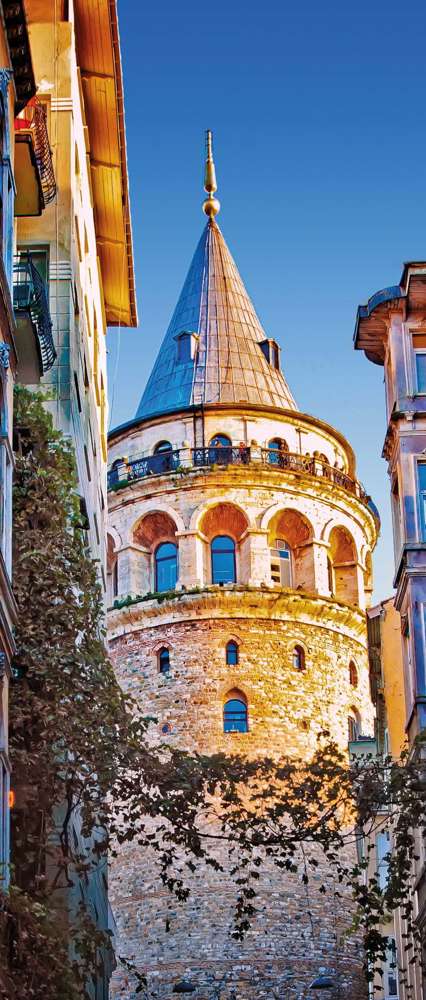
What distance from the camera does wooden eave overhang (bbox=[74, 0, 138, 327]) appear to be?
33.3 meters

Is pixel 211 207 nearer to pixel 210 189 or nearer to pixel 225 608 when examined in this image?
pixel 210 189

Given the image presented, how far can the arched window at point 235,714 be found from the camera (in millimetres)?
52906

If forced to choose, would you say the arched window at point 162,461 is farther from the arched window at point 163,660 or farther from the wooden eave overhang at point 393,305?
the wooden eave overhang at point 393,305

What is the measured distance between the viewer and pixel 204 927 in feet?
163

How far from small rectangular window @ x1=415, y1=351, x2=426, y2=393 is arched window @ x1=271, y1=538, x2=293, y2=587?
24722 mm

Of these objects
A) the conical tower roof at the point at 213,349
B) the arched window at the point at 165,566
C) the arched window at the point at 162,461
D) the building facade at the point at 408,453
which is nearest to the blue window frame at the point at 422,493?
the building facade at the point at 408,453

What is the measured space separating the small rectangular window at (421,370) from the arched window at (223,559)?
985 inches

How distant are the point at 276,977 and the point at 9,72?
3424 centimetres

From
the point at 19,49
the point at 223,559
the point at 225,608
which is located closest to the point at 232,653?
the point at 225,608

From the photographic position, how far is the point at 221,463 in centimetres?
5703

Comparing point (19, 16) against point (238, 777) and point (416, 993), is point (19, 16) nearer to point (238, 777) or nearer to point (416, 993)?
point (238, 777)

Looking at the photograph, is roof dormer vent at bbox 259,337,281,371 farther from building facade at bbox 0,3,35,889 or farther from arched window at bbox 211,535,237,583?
building facade at bbox 0,3,35,889

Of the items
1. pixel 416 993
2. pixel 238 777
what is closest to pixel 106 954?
pixel 416 993

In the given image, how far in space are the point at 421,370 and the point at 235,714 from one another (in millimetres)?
23473
